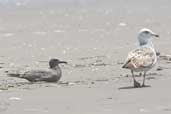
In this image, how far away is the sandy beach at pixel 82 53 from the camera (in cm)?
884

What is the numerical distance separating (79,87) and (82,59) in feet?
11.7

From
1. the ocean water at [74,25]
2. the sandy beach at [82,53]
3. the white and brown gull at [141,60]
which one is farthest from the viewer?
the ocean water at [74,25]

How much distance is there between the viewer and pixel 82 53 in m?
14.7

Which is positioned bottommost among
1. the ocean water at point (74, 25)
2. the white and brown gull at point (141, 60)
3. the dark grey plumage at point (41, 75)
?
the dark grey plumage at point (41, 75)

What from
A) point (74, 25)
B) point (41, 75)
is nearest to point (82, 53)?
point (41, 75)

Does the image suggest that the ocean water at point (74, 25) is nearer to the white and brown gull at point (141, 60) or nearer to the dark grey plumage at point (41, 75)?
the dark grey plumage at point (41, 75)

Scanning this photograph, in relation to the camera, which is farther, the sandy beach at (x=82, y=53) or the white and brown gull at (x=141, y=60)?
the white and brown gull at (x=141, y=60)

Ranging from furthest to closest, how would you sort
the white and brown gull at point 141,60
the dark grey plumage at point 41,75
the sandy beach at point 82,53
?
the dark grey plumage at point 41,75, the white and brown gull at point 141,60, the sandy beach at point 82,53

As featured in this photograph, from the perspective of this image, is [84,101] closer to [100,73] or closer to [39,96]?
[39,96]

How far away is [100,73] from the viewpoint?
475 inches

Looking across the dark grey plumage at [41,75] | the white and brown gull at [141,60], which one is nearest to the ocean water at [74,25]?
the dark grey plumage at [41,75]

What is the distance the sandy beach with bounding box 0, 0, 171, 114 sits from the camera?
8.84 metres

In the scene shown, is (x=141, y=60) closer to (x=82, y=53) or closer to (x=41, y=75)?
(x=41, y=75)

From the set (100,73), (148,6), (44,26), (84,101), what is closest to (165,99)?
(84,101)
